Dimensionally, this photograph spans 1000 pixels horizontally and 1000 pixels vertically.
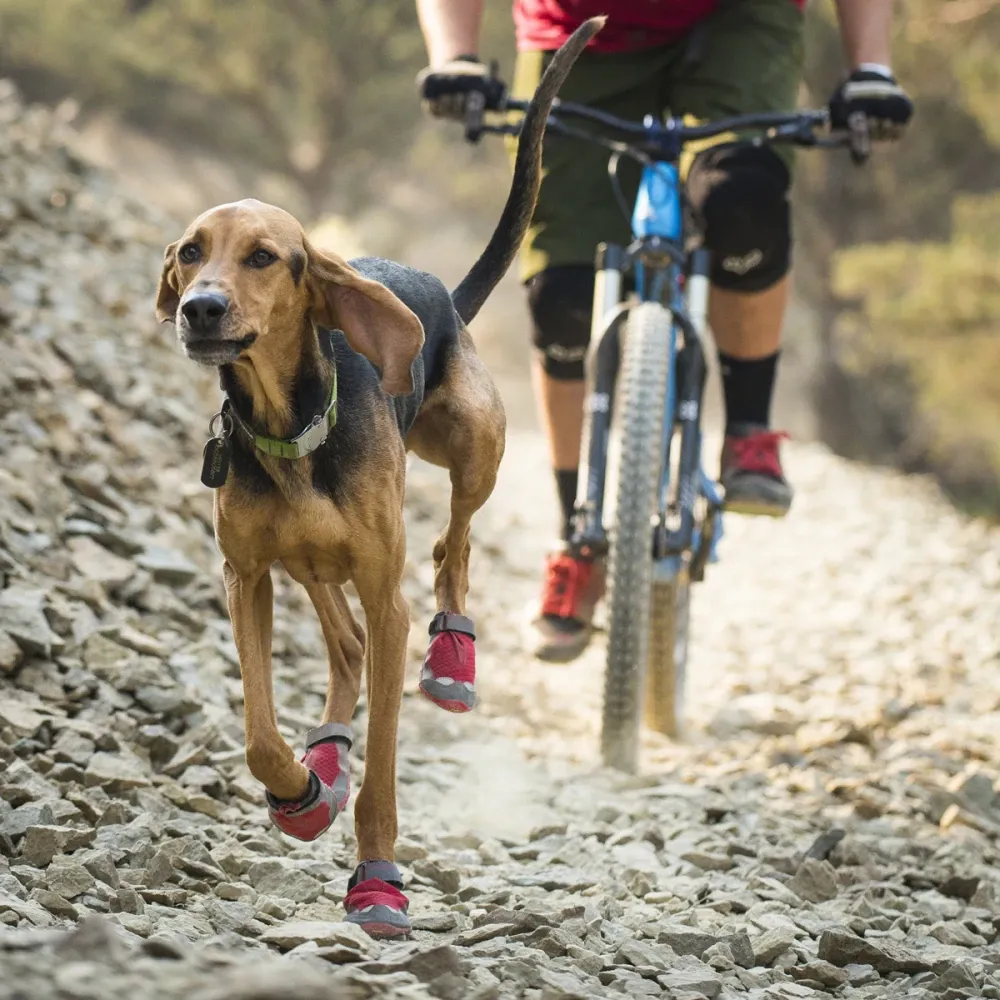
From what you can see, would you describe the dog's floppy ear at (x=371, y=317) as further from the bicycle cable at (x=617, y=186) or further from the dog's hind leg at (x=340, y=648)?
the bicycle cable at (x=617, y=186)

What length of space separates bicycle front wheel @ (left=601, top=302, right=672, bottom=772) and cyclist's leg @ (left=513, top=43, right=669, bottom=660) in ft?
1.63

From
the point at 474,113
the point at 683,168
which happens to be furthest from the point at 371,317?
the point at 683,168

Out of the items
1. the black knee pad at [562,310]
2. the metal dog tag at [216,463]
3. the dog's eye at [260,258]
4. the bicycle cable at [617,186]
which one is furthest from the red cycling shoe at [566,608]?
the dog's eye at [260,258]

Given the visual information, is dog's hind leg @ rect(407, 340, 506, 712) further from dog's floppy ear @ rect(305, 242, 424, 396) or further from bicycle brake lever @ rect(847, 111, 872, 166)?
bicycle brake lever @ rect(847, 111, 872, 166)

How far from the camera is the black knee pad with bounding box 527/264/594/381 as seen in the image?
4609mm

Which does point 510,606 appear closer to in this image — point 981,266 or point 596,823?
point 596,823

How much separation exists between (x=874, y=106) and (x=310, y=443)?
223 cm

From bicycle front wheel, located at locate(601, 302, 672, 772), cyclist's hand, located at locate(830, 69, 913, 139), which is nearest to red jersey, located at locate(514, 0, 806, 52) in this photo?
cyclist's hand, located at locate(830, 69, 913, 139)

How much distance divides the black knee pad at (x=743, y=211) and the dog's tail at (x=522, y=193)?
1.18 meters

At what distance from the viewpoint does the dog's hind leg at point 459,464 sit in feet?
9.71

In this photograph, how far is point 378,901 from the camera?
2592 millimetres

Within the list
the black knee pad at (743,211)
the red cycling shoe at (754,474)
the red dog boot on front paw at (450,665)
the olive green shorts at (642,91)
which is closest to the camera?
the red dog boot on front paw at (450,665)

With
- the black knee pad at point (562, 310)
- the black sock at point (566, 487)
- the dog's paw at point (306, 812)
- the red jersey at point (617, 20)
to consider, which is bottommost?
the dog's paw at point (306, 812)

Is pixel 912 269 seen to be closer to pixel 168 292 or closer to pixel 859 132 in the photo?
pixel 859 132
